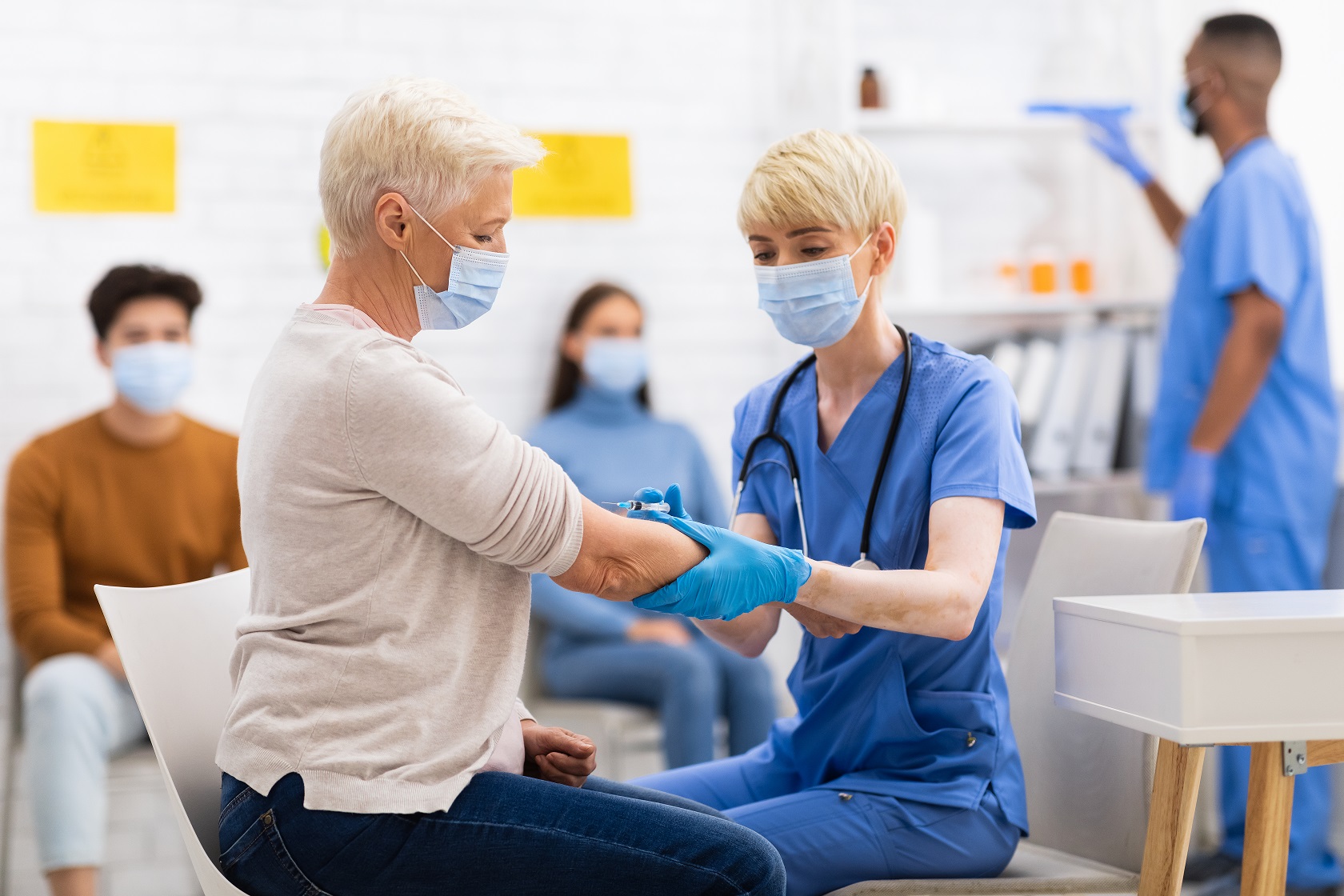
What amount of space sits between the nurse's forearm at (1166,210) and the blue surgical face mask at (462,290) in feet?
7.42

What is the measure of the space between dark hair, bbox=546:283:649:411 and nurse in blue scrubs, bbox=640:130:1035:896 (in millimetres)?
1482

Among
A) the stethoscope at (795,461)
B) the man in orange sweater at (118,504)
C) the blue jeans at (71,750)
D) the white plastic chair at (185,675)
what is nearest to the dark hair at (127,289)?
the man in orange sweater at (118,504)

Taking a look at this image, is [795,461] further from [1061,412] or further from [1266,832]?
[1061,412]

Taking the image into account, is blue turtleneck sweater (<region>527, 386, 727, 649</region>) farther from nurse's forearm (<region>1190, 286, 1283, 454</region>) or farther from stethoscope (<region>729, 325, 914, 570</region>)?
stethoscope (<region>729, 325, 914, 570</region>)

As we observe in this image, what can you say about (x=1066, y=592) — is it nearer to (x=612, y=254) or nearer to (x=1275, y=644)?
(x=1275, y=644)

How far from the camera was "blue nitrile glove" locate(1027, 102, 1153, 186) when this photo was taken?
3014 mm

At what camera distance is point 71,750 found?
2.24 m

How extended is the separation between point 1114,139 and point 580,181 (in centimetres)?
134

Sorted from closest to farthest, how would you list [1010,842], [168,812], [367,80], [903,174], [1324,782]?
[1010,842]
[1324,782]
[168,812]
[367,80]
[903,174]

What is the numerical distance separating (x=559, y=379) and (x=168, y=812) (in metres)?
1.33

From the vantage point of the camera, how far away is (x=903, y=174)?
3273mm

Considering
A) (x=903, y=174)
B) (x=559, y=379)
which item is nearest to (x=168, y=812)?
(x=559, y=379)

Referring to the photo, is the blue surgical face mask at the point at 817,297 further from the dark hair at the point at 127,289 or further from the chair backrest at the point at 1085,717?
the dark hair at the point at 127,289

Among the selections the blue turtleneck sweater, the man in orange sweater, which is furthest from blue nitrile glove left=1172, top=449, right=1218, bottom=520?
the man in orange sweater
